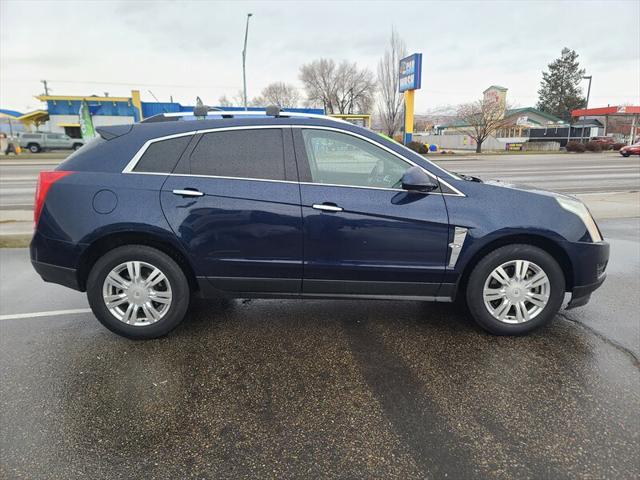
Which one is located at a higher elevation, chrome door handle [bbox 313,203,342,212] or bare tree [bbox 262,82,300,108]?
bare tree [bbox 262,82,300,108]

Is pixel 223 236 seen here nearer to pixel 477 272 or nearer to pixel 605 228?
pixel 477 272

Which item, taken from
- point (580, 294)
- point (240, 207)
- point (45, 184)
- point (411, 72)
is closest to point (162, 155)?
point (240, 207)

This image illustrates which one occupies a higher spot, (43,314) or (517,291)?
(517,291)

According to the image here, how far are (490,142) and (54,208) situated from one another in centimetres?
6322

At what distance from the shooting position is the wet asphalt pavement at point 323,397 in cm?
220

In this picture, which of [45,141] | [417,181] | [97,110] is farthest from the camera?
[97,110]

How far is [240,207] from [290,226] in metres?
0.41

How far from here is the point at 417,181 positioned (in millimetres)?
3203

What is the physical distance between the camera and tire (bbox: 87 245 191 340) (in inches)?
134

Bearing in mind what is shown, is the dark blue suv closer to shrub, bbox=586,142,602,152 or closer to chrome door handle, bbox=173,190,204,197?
chrome door handle, bbox=173,190,204,197

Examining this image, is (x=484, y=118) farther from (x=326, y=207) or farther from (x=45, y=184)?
(x=45, y=184)

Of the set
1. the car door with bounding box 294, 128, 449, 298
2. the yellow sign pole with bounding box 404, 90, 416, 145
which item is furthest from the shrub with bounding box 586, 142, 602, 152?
the car door with bounding box 294, 128, 449, 298

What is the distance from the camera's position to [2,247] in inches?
254

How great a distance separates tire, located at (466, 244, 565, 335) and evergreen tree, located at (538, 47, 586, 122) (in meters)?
92.2
